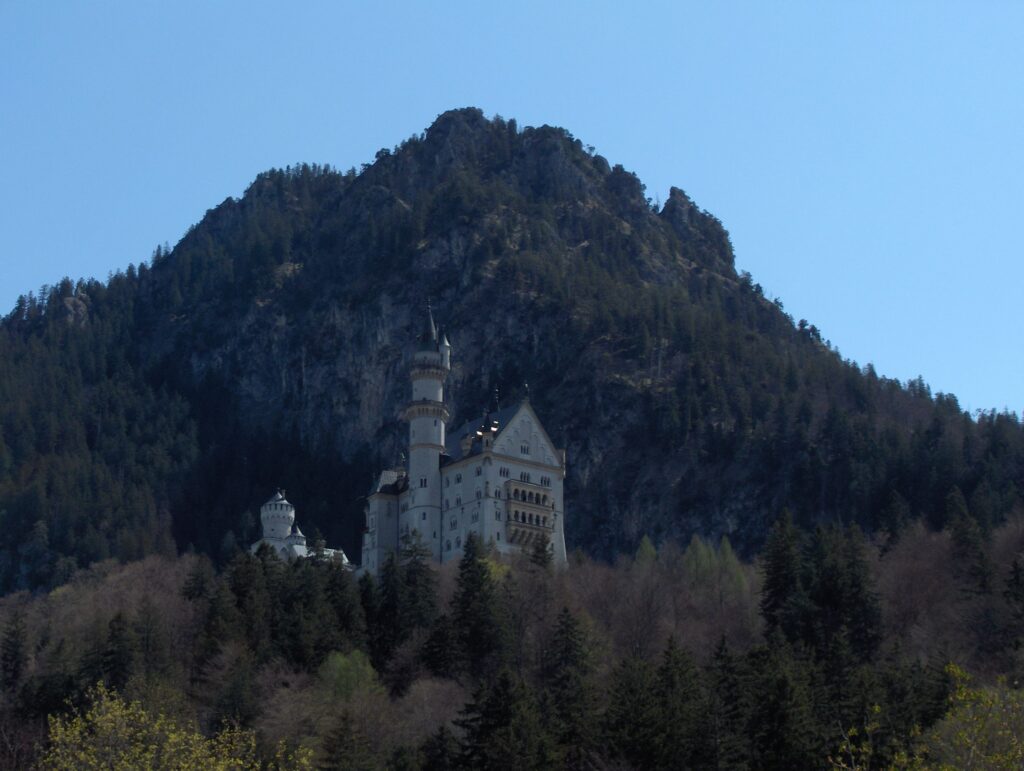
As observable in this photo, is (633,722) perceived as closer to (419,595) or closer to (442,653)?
(442,653)

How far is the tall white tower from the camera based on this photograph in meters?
130

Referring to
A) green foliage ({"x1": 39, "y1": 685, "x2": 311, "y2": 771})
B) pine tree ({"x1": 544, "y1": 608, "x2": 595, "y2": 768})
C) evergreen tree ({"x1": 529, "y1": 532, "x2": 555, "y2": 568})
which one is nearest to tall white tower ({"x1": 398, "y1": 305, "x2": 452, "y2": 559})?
evergreen tree ({"x1": 529, "y1": 532, "x2": 555, "y2": 568})

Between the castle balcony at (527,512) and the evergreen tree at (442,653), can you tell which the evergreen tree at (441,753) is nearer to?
the evergreen tree at (442,653)

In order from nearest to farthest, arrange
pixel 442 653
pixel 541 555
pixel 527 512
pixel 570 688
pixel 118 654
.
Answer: pixel 570 688
pixel 118 654
pixel 442 653
pixel 541 555
pixel 527 512

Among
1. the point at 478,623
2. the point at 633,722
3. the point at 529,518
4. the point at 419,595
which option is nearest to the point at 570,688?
the point at 633,722

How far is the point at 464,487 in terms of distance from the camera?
128 metres

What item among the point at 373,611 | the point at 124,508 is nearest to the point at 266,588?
the point at 373,611

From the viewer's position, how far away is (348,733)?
72.4 meters

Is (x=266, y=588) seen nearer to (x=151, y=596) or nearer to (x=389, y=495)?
(x=151, y=596)

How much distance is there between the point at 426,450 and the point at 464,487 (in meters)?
5.03

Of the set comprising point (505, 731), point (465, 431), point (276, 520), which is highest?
point (465, 431)

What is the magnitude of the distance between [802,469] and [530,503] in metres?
44.3

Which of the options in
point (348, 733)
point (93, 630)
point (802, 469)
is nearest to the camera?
point (348, 733)

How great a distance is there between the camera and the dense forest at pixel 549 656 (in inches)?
2781
